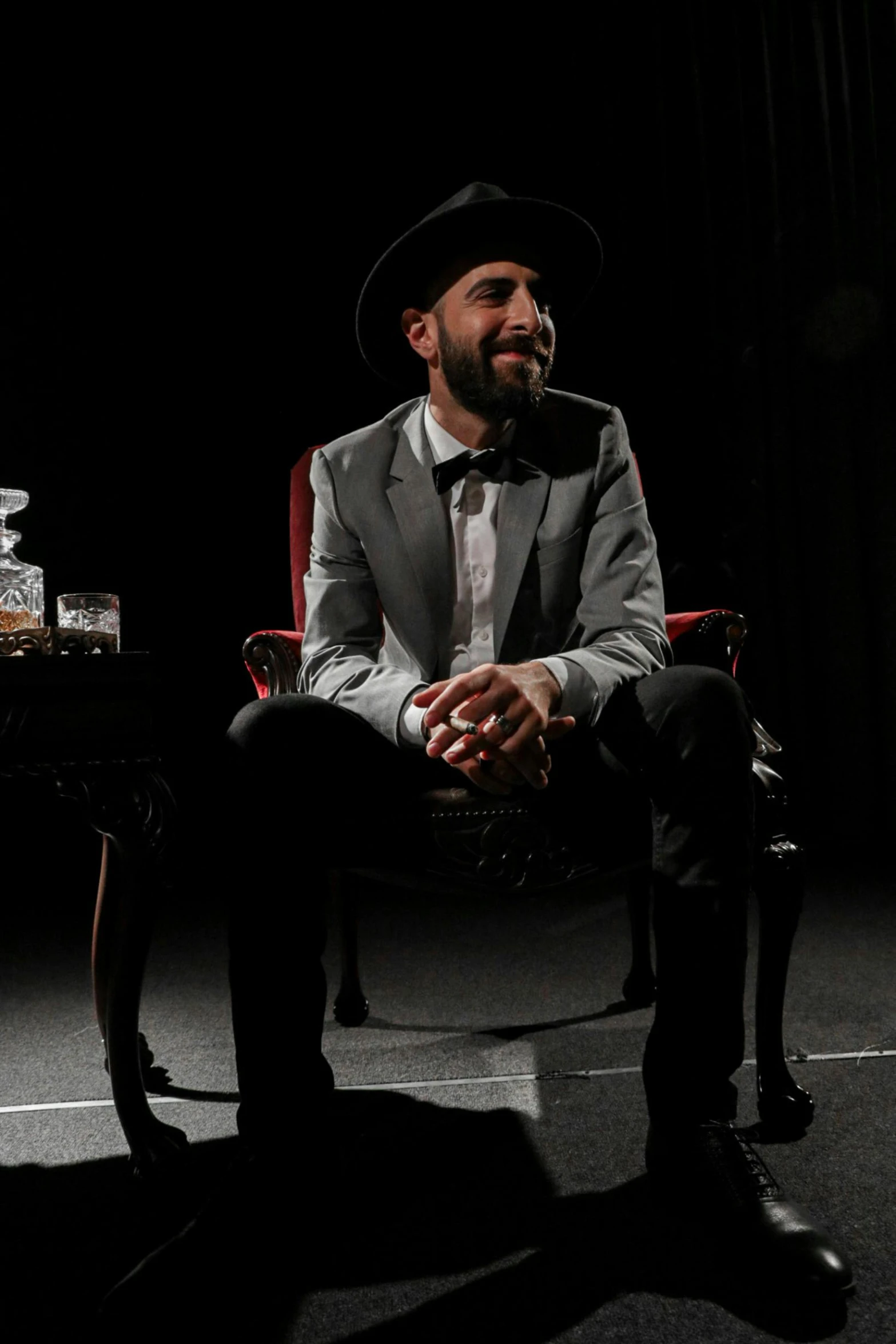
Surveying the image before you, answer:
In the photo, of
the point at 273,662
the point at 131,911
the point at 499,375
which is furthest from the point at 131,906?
the point at 499,375

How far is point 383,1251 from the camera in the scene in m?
1.11

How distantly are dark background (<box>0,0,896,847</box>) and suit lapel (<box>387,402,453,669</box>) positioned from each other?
202 centimetres

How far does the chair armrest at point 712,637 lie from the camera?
1.75 m

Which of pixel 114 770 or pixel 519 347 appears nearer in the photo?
pixel 114 770

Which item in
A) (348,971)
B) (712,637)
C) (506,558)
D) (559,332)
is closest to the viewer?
(506,558)

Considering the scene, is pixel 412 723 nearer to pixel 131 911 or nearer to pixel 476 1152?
pixel 131 911

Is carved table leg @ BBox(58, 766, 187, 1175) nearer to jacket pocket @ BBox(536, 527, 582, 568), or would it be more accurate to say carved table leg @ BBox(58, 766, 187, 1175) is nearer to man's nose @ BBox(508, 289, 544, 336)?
jacket pocket @ BBox(536, 527, 582, 568)

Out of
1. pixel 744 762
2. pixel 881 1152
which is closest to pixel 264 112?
pixel 744 762

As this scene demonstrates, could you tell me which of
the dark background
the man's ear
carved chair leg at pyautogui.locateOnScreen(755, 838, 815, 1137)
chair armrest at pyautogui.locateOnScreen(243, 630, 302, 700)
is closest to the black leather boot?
carved chair leg at pyautogui.locateOnScreen(755, 838, 815, 1137)

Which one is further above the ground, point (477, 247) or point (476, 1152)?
point (477, 247)

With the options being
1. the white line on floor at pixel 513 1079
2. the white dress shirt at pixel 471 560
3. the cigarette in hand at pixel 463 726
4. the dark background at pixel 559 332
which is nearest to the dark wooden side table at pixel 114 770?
the white line on floor at pixel 513 1079

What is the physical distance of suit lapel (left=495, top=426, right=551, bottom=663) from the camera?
5.06 feet

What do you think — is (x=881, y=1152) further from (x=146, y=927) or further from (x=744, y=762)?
(x=146, y=927)

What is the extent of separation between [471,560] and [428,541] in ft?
0.31
